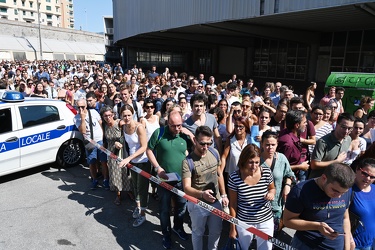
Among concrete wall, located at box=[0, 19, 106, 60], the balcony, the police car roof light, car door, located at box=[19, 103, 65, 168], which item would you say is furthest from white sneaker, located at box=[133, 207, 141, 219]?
the balcony

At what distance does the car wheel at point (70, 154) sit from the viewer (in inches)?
252

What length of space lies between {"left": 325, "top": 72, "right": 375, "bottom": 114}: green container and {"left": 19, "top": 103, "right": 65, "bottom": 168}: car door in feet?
29.7

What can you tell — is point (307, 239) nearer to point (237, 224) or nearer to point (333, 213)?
point (333, 213)

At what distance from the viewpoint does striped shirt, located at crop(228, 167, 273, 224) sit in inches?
116

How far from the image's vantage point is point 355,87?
31.8ft

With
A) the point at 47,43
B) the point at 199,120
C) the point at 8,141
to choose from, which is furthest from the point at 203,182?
the point at 47,43

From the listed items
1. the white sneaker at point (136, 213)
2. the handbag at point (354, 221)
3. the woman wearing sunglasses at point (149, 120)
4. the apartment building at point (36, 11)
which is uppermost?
the apartment building at point (36, 11)

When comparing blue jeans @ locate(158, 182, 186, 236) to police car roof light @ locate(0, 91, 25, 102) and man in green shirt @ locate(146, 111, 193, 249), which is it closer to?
man in green shirt @ locate(146, 111, 193, 249)

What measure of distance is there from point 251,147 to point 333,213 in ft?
3.00

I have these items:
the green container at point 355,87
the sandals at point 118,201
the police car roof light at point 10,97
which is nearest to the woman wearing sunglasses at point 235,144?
the sandals at point 118,201

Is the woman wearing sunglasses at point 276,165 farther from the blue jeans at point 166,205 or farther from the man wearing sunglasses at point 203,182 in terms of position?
the blue jeans at point 166,205

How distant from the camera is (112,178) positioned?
197 inches

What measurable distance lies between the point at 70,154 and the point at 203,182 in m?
4.34

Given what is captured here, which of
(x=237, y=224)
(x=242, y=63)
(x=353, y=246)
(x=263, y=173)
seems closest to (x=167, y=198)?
(x=237, y=224)
